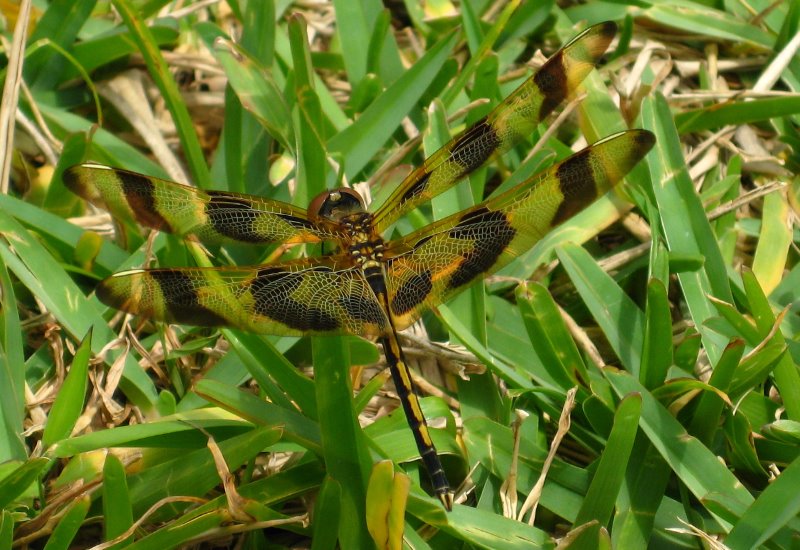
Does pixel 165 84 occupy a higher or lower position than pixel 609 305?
higher

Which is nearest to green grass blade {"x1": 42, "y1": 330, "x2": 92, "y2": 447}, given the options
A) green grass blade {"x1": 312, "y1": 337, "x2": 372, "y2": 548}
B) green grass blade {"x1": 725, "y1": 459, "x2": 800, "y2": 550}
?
green grass blade {"x1": 312, "y1": 337, "x2": 372, "y2": 548}

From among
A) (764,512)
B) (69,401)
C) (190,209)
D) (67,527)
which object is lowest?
(764,512)

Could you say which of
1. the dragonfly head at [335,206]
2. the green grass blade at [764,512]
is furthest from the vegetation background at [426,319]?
the dragonfly head at [335,206]

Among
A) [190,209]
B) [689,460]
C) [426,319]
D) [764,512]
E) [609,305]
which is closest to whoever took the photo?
[764,512]

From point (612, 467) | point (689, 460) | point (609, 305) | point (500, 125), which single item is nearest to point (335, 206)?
point (500, 125)

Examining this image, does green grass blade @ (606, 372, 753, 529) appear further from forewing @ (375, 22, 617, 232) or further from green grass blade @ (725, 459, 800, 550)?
forewing @ (375, 22, 617, 232)

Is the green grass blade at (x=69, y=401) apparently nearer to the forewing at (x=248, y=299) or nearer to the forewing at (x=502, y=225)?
the forewing at (x=248, y=299)

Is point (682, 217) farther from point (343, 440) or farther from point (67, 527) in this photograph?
point (67, 527)
